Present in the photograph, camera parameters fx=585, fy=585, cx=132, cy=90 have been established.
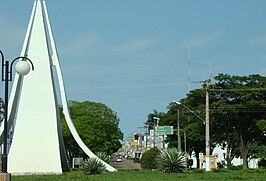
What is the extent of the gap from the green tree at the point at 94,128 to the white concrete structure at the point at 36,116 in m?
32.5

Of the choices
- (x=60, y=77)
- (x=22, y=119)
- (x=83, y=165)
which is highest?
(x=60, y=77)

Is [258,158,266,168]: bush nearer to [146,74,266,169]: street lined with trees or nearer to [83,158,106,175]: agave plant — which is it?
[146,74,266,169]: street lined with trees

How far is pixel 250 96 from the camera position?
57.6 m

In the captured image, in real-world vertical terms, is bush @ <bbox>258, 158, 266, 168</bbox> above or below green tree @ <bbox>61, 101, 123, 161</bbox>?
below

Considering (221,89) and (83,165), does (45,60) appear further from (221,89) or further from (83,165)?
(221,89)

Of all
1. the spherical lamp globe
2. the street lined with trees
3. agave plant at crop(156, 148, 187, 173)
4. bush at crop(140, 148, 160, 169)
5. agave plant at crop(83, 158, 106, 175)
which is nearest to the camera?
the spherical lamp globe

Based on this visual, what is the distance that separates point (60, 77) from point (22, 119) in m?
4.08

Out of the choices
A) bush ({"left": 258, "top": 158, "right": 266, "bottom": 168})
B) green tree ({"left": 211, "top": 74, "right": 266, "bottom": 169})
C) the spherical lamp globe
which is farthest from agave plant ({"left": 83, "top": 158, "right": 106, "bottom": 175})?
bush ({"left": 258, "top": 158, "right": 266, "bottom": 168})

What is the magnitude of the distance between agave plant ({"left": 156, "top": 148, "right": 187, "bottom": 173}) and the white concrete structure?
4357mm

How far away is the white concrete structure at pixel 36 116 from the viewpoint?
39.1 m

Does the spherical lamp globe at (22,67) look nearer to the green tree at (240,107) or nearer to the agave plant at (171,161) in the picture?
the agave plant at (171,161)

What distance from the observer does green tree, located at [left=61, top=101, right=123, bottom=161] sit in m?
74.2

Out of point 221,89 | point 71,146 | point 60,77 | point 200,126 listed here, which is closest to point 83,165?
point 60,77

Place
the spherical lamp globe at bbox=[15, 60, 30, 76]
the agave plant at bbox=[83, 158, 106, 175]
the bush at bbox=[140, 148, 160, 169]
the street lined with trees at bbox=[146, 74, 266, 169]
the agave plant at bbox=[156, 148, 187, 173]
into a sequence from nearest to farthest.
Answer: the spherical lamp globe at bbox=[15, 60, 30, 76] < the agave plant at bbox=[156, 148, 187, 173] < the agave plant at bbox=[83, 158, 106, 175] < the bush at bbox=[140, 148, 160, 169] < the street lined with trees at bbox=[146, 74, 266, 169]
